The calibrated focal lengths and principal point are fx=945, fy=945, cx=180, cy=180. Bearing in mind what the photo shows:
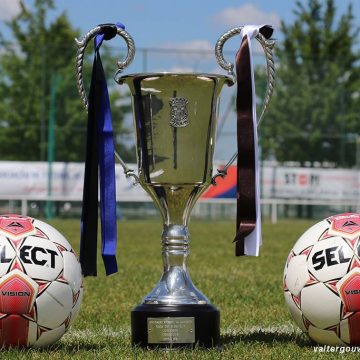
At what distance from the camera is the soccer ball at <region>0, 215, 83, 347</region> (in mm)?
4340

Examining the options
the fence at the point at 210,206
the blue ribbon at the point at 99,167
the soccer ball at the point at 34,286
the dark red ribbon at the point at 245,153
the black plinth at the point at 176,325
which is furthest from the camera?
the fence at the point at 210,206

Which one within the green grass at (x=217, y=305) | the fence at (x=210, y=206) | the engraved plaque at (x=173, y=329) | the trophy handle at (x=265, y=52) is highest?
the trophy handle at (x=265, y=52)

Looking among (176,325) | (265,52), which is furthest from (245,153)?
(176,325)

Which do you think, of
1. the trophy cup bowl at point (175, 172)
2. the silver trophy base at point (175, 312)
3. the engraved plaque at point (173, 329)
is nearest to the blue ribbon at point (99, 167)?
the trophy cup bowl at point (175, 172)

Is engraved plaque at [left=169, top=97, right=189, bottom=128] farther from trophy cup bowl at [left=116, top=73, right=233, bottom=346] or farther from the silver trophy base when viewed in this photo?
the silver trophy base

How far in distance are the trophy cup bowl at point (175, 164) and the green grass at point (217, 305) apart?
137 millimetres

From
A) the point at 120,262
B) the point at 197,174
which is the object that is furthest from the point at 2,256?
the point at 120,262

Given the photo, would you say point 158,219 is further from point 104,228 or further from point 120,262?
point 104,228

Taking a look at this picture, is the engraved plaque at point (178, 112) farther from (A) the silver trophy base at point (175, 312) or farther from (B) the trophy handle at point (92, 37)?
(A) the silver trophy base at point (175, 312)

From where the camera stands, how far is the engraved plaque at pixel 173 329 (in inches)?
176

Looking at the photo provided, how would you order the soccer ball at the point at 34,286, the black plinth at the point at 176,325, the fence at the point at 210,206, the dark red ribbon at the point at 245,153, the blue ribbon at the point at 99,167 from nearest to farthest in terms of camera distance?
the soccer ball at the point at 34,286, the black plinth at the point at 176,325, the dark red ribbon at the point at 245,153, the blue ribbon at the point at 99,167, the fence at the point at 210,206

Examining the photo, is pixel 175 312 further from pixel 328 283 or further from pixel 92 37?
pixel 92 37

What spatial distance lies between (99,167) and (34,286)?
0.77m

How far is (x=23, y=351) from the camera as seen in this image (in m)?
4.35
